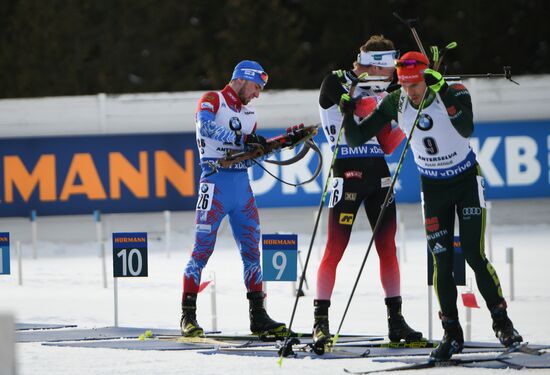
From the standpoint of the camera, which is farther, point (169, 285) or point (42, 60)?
point (42, 60)

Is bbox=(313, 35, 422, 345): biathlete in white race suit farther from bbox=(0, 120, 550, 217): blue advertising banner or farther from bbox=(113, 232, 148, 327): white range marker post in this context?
bbox=(0, 120, 550, 217): blue advertising banner

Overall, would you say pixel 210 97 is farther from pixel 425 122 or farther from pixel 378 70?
pixel 425 122

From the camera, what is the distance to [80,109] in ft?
71.3

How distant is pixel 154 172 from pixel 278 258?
418 inches

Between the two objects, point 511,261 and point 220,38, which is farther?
point 220,38

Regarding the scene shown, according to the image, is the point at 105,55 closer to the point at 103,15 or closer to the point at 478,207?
the point at 103,15

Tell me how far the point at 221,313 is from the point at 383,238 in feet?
11.4

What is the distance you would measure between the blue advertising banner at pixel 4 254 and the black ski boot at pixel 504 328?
5.41m

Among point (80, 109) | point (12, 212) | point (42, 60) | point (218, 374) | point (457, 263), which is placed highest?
point (42, 60)

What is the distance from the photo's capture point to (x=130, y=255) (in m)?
11.3

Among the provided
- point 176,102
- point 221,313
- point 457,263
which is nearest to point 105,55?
point 176,102

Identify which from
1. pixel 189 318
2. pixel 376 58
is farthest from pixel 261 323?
pixel 376 58

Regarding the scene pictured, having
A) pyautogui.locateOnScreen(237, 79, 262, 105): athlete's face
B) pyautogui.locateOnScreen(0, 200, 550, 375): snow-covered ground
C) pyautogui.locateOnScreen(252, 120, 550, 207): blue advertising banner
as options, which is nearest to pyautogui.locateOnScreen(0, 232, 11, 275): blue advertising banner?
pyautogui.locateOnScreen(0, 200, 550, 375): snow-covered ground

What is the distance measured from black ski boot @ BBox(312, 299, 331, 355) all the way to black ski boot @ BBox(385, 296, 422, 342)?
51 centimetres
